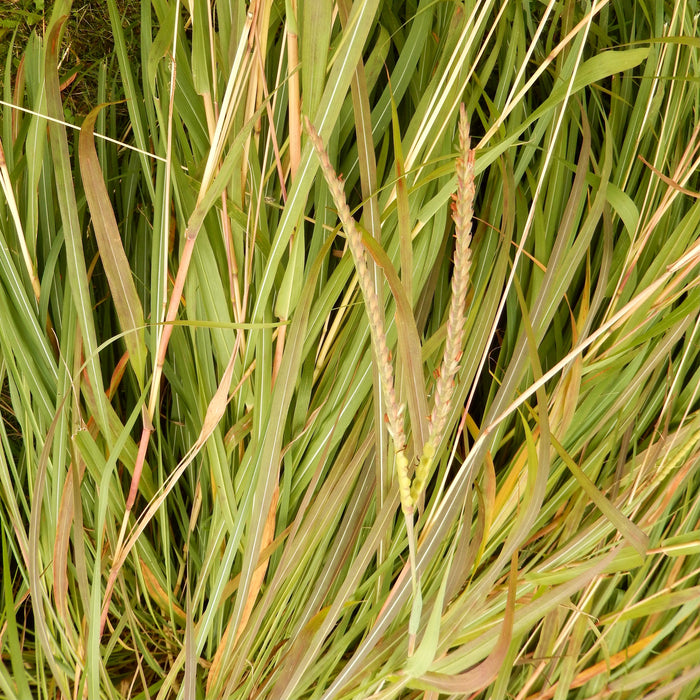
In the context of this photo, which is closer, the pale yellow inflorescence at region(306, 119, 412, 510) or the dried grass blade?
the pale yellow inflorescence at region(306, 119, 412, 510)

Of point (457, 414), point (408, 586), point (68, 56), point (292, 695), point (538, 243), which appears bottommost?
point (292, 695)

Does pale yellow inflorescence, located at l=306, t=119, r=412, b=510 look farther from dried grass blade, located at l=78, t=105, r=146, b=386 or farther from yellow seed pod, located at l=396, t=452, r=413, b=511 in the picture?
dried grass blade, located at l=78, t=105, r=146, b=386

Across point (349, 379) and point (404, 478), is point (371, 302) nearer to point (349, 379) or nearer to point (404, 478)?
point (404, 478)

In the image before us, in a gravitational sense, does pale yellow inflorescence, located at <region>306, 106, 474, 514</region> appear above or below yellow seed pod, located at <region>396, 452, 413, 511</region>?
above

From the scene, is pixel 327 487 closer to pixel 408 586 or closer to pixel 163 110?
pixel 408 586

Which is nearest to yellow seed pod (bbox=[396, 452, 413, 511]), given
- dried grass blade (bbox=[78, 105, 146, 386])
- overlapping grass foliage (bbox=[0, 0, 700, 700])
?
overlapping grass foliage (bbox=[0, 0, 700, 700])

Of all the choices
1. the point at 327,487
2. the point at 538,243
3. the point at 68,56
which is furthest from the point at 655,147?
the point at 68,56

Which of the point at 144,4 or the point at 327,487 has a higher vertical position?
the point at 144,4

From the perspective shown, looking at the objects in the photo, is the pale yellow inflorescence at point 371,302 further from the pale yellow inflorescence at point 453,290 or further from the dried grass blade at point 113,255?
the dried grass blade at point 113,255

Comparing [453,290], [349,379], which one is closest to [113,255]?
[349,379]
